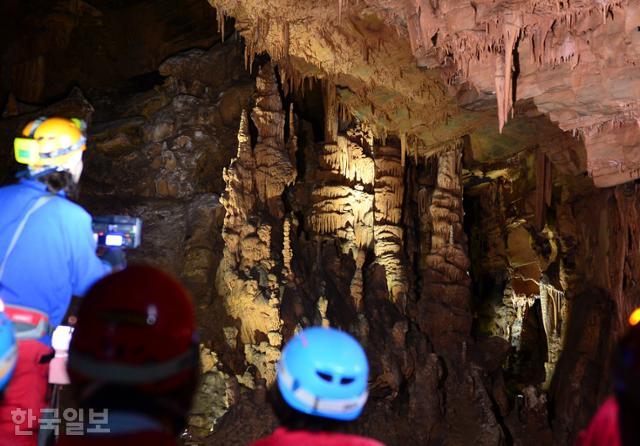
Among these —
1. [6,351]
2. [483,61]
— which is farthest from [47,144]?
[483,61]

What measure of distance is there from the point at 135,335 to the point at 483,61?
6944mm

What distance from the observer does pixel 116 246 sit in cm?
248

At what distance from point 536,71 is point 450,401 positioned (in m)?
5.12

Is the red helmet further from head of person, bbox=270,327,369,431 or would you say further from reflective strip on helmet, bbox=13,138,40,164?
reflective strip on helmet, bbox=13,138,40,164

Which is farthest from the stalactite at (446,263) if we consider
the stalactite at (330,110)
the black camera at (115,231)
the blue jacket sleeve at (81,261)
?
the blue jacket sleeve at (81,261)

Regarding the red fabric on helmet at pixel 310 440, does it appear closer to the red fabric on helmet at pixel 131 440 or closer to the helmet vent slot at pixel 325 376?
the helmet vent slot at pixel 325 376

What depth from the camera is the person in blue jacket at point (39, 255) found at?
6.97 ft

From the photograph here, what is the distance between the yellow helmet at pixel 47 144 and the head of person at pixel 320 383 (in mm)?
1188

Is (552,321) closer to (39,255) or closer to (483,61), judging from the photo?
(483,61)

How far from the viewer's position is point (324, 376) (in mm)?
1674

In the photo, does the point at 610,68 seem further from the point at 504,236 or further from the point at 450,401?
the point at 504,236

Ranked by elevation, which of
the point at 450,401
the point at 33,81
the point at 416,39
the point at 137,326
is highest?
the point at 33,81

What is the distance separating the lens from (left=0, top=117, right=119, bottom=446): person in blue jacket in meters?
2.12

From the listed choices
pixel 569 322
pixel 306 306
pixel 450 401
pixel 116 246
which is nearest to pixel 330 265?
pixel 306 306
